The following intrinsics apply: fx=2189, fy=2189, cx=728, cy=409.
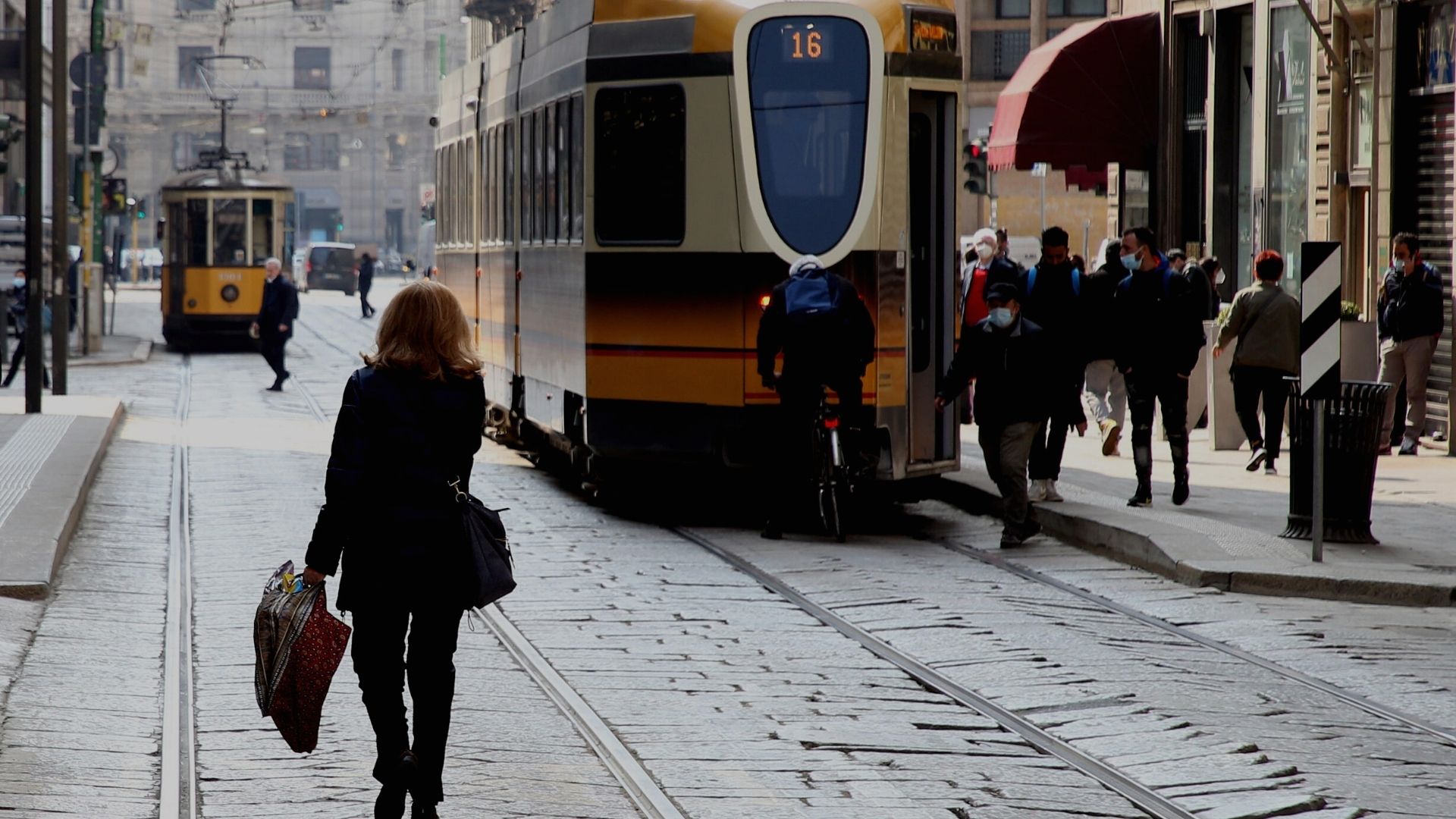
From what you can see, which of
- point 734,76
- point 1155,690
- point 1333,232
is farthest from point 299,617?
point 1333,232

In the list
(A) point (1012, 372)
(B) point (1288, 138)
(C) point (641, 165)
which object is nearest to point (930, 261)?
(A) point (1012, 372)

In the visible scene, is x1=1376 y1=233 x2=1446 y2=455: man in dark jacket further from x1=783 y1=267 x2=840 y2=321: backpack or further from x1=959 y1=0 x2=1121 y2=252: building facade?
x1=959 y1=0 x2=1121 y2=252: building facade

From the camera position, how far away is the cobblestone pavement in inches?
252

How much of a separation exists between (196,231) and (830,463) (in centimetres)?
2442

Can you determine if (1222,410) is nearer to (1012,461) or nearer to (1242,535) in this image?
(1242,535)

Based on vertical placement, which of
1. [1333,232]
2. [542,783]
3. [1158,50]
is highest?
[1158,50]

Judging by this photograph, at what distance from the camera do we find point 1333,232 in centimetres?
1908

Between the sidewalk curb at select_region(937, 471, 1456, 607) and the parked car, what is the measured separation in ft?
214

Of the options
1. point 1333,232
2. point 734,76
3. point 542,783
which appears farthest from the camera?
point 1333,232

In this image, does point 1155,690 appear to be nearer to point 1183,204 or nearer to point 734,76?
point 734,76

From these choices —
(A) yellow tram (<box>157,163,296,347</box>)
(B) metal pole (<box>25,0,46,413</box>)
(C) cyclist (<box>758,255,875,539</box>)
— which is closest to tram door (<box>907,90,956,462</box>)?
(C) cyclist (<box>758,255,875,539</box>)

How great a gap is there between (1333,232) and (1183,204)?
3.27 m

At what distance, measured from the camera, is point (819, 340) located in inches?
474

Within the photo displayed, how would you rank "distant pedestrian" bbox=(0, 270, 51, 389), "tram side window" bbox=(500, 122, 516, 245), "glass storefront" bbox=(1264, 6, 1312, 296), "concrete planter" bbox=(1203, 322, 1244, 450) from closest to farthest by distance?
"tram side window" bbox=(500, 122, 516, 245)
"concrete planter" bbox=(1203, 322, 1244, 450)
"glass storefront" bbox=(1264, 6, 1312, 296)
"distant pedestrian" bbox=(0, 270, 51, 389)
